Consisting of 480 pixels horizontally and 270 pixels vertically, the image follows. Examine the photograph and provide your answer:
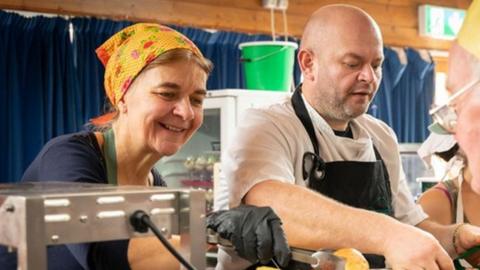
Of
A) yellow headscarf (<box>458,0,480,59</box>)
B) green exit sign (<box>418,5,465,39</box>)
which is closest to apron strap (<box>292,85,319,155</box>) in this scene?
yellow headscarf (<box>458,0,480,59</box>)

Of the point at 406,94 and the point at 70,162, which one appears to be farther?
the point at 406,94

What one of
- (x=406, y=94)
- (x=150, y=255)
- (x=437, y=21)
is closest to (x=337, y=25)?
(x=150, y=255)

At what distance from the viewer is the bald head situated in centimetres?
219

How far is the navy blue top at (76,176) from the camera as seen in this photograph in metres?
1.21

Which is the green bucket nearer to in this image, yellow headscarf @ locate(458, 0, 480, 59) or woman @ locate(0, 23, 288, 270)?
woman @ locate(0, 23, 288, 270)

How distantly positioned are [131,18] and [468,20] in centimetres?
390

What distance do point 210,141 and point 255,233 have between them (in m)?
3.29

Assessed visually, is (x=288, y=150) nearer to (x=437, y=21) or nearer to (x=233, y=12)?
(x=233, y=12)

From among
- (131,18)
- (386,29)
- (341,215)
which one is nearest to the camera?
(341,215)

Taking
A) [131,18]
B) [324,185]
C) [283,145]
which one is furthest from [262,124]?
[131,18]

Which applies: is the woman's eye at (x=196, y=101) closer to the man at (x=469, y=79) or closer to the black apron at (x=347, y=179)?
the black apron at (x=347, y=179)

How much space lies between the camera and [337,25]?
2219 millimetres

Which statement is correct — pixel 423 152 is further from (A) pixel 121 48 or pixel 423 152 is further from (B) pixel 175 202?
(B) pixel 175 202

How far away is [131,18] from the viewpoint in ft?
15.5
